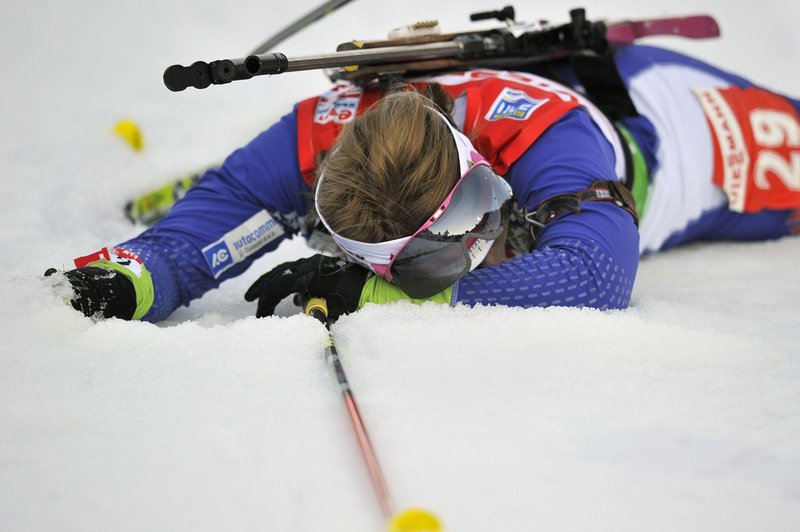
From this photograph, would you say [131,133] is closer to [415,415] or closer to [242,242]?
[242,242]

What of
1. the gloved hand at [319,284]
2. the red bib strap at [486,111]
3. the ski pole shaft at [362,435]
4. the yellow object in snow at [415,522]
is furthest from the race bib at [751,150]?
the yellow object in snow at [415,522]

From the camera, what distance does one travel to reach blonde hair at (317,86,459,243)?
1052mm

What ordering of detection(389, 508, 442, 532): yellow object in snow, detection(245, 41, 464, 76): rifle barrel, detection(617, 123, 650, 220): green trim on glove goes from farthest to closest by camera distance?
detection(617, 123, 650, 220): green trim on glove → detection(245, 41, 464, 76): rifle barrel → detection(389, 508, 442, 532): yellow object in snow

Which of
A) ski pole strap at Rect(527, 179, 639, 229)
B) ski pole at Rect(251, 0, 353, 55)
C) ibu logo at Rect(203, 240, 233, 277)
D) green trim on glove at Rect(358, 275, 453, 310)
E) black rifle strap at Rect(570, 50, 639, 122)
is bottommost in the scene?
green trim on glove at Rect(358, 275, 453, 310)

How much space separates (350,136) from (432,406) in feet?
1.39

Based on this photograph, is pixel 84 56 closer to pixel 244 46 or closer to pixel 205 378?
pixel 244 46

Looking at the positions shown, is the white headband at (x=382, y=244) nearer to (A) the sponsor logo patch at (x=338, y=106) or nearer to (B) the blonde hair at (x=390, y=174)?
(B) the blonde hair at (x=390, y=174)

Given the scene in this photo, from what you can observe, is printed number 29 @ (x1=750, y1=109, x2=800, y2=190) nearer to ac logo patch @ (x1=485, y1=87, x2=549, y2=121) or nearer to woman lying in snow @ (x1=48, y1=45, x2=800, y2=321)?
woman lying in snow @ (x1=48, y1=45, x2=800, y2=321)

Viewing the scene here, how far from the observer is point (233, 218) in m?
1.37

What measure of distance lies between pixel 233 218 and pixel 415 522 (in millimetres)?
812

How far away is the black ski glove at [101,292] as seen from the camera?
109 centimetres

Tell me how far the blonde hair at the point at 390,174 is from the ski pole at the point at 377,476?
16 centimetres

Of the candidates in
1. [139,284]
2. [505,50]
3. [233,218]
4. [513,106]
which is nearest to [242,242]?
[233,218]

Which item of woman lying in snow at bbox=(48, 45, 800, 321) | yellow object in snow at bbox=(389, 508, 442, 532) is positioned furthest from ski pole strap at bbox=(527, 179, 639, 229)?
yellow object in snow at bbox=(389, 508, 442, 532)
